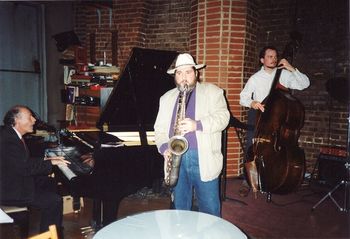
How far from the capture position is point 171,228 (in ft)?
5.88

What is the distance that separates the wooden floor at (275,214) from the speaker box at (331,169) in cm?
14

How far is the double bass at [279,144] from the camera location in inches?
141

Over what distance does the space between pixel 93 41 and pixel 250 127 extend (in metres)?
4.06

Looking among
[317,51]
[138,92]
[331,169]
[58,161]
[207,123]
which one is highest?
[317,51]

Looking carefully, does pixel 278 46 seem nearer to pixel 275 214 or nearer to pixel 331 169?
pixel 331 169

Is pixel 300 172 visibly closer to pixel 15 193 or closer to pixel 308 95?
pixel 308 95

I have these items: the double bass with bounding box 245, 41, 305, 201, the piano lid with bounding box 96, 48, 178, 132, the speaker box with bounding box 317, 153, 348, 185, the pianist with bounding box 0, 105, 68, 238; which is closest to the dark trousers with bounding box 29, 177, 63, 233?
the pianist with bounding box 0, 105, 68, 238

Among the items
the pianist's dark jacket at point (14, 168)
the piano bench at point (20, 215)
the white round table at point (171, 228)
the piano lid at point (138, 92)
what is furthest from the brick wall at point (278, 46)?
the white round table at point (171, 228)

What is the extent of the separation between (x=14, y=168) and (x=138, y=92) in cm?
130

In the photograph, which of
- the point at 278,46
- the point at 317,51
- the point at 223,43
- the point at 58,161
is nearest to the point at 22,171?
the point at 58,161

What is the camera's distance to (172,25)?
6414 millimetres

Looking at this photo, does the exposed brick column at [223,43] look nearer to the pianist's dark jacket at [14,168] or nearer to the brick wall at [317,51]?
the brick wall at [317,51]

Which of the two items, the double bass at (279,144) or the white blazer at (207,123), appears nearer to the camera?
the white blazer at (207,123)

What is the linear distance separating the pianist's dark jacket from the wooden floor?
32.3 inches
